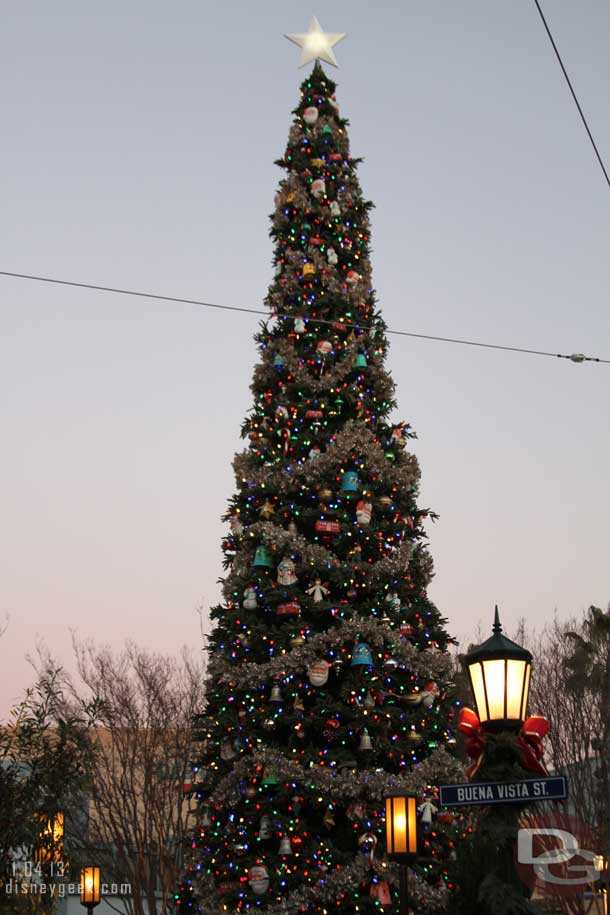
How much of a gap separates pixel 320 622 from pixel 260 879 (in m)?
3.39

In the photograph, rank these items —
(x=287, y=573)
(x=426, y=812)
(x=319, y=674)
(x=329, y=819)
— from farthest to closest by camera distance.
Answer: (x=287, y=573)
(x=319, y=674)
(x=426, y=812)
(x=329, y=819)

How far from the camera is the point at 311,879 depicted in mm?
14391

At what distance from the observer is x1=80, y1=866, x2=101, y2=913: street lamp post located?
65.6 ft

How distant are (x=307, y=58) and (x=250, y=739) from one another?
1096 centimetres

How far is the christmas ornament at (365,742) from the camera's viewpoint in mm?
14945

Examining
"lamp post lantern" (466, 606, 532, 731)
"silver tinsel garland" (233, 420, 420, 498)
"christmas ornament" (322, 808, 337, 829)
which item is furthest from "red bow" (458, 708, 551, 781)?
"silver tinsel garland" (233, 420, 420, 498)

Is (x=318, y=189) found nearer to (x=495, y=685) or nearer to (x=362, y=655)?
(x=362, y=655)

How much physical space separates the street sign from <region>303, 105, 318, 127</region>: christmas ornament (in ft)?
42.5

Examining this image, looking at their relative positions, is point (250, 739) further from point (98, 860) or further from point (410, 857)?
point (98, 860)

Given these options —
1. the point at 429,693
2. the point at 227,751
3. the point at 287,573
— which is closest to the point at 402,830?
the point at 429,693

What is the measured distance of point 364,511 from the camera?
635 inches

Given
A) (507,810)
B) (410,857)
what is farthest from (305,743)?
(507,810)

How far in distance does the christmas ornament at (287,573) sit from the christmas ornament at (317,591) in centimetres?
27

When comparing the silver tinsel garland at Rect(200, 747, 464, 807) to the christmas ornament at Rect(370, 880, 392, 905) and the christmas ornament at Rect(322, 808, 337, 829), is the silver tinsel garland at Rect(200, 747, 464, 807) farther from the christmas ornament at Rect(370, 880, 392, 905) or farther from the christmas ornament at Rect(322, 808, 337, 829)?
the christmas ornament at Rect(370, 880, 392, 905)
